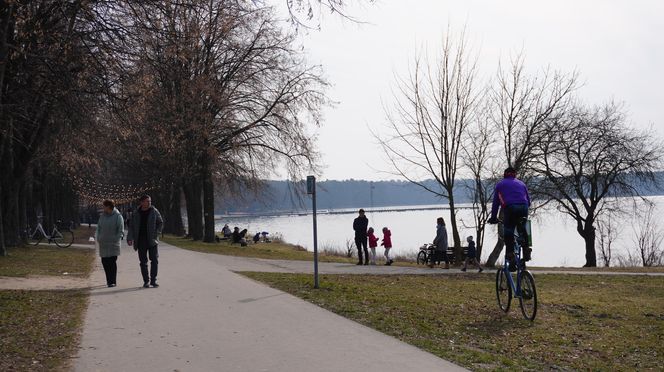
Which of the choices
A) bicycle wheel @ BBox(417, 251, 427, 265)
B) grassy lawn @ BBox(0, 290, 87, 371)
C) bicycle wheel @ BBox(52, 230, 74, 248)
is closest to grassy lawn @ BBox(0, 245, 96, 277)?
grassy lawn @ BBox(0, 290, 87, 371)

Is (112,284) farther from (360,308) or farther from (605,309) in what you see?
(605,309)

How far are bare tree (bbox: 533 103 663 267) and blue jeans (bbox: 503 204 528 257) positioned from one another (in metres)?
25.5

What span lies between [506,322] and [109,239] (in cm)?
784

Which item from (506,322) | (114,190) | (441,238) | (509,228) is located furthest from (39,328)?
(114,190)

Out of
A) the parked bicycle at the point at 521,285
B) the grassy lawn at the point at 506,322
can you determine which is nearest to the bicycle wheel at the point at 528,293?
the parked bicycle at the point at 521,285

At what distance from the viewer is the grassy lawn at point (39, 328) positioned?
700cm

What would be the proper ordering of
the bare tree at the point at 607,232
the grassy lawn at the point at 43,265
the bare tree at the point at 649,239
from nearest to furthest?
the grassy lawn at the point at 43,265
the bare tree at the point at 649,239
the bare tree at the point at 607,232

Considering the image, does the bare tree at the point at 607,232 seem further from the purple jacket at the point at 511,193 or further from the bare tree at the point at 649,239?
the purple jacket at the point at 511,193

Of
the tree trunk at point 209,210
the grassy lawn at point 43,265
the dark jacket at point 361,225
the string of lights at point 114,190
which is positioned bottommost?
the grassy lawn at point 43,265

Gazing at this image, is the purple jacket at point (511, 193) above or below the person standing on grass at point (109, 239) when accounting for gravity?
above

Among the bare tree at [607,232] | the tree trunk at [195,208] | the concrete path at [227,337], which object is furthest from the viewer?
the bare tree at [607,232]

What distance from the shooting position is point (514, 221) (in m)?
9.61

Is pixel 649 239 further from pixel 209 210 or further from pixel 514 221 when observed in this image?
pixel 514 221

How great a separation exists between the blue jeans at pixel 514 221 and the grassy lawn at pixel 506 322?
117 cm
